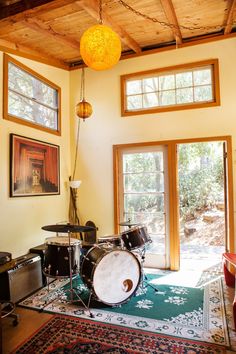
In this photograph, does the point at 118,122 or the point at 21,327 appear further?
the point at 118,122

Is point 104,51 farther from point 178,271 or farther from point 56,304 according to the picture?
point 178,271

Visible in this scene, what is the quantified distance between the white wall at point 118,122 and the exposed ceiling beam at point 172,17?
0.87 feet

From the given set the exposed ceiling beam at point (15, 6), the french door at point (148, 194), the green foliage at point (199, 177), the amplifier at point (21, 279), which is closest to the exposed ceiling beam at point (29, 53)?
the exposed ceiling beam at point (15, 6)

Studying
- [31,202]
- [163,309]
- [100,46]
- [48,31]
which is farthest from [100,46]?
[163,309]

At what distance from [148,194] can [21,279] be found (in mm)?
2240

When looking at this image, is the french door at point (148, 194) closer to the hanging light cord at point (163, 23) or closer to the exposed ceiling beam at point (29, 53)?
the hanging light cord at point (163, 23)

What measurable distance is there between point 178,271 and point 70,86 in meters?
3.77

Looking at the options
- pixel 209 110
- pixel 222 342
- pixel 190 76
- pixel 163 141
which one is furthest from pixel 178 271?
pixel 190 76

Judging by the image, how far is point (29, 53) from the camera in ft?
12.1

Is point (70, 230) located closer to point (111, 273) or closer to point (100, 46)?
point (111, 273)

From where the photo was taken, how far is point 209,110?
3.74m

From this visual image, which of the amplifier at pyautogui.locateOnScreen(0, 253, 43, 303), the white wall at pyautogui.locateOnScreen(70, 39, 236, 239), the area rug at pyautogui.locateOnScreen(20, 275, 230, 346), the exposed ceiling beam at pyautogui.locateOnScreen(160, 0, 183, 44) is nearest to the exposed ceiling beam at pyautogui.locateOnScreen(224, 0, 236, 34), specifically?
the white wall at pyautogui.locateOnScreen(70, 39, 236, 239)

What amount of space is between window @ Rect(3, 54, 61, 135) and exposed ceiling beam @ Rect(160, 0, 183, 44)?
81.1 inches

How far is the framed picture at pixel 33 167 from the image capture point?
324cm
